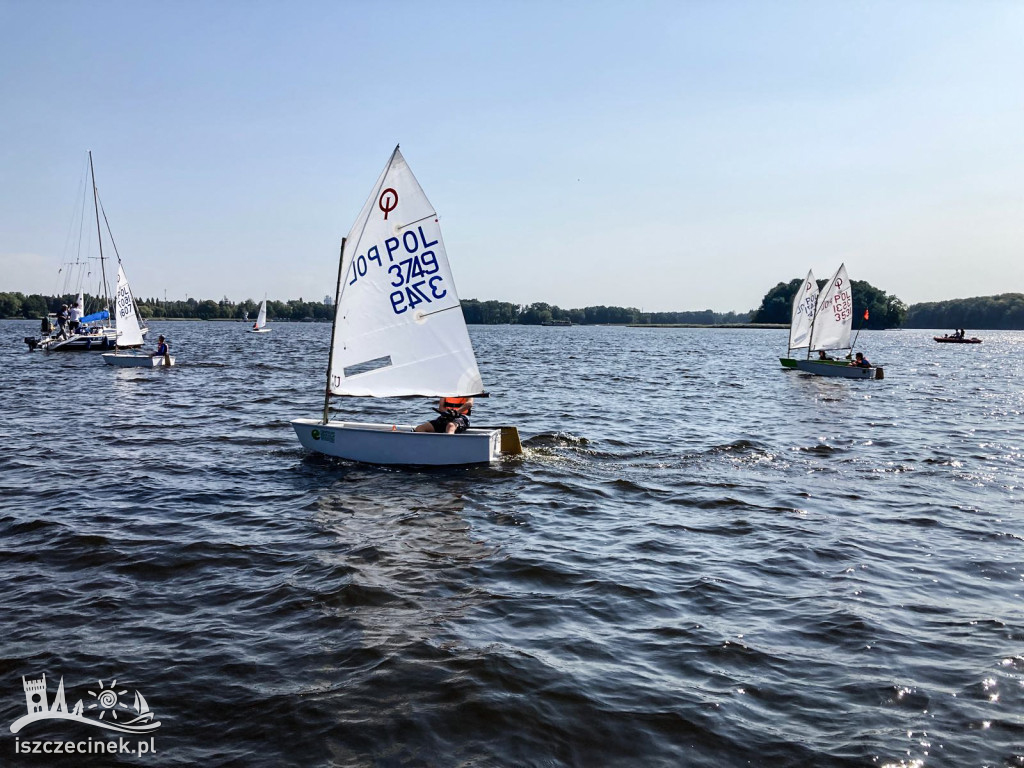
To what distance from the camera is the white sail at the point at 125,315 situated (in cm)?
4734

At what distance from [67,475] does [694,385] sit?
104 feet

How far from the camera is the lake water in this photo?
6324mm

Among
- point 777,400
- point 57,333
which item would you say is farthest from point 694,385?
point 57,333

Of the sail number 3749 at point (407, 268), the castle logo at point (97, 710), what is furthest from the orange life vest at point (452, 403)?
the castle logo at point (97, 710)

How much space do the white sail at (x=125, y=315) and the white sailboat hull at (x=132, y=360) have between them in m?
4.51

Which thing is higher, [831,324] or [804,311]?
[804,311]

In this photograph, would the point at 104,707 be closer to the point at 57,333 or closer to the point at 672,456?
the point at 672,456

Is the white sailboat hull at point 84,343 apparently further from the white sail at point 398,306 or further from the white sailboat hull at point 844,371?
the white sailboat hull at point 844,371

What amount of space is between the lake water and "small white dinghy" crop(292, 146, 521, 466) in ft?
2.38

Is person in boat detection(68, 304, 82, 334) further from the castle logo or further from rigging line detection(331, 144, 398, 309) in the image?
the castle logo

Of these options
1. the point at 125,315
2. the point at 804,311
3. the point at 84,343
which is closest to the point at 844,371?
the point at 804,311

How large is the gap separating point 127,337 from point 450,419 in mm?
41178

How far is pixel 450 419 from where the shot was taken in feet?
55.0

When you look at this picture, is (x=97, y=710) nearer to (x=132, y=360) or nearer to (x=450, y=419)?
(x=450, y=419)
